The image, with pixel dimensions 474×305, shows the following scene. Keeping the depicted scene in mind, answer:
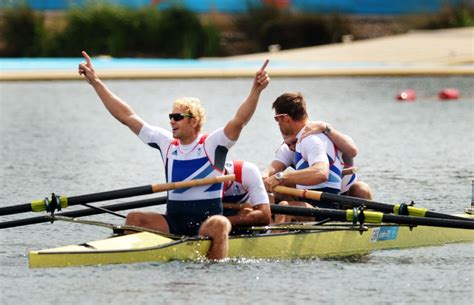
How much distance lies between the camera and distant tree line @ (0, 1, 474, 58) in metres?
39.3

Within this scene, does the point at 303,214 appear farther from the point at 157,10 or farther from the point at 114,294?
the point at 157,10

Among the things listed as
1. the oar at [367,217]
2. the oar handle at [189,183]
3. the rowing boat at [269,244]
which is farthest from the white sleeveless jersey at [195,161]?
the oar at [367,217]

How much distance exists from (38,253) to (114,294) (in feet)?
2.59

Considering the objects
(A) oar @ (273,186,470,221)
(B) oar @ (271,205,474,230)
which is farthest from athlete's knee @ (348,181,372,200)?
(B) oar @ (271,205,474,230)

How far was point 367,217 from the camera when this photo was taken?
1264cm

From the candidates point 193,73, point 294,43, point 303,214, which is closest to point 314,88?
point 193,73

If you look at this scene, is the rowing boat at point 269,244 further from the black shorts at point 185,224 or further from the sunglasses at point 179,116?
the sunglasses at point 179,116

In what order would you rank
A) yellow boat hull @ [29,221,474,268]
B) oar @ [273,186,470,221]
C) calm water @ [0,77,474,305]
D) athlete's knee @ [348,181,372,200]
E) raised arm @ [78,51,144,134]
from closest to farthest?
1. calm water @ [0,77,474,305]
2. yellow boat hull @ [29,221,474,268]
3. raised arm @ [78,51,144,134]
4. oar @ [273,186,470,221]
5. athlete's knee @ [348,181,372,200]

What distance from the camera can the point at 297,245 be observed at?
41.5 feet

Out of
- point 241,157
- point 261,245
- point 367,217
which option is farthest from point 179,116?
point 241,157

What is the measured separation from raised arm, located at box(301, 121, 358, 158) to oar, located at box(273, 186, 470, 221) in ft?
1.69

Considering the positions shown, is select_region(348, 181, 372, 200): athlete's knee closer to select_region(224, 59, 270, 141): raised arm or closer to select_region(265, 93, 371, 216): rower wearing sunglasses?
select_region(265, 93, 371, 216): rower wearing sunglasses

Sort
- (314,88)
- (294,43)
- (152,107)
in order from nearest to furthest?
(152,107)
(314,88)
(294,43)

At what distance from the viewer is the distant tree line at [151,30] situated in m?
39.3
